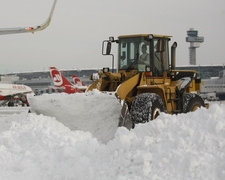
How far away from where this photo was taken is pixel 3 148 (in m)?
7.74

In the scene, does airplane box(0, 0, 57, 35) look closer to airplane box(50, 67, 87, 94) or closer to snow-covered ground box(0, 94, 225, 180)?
snow-covered ground box(0, 94, 225, 180)

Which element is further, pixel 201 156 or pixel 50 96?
pixel 50 96

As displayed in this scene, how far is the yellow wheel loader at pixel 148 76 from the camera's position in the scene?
36.9ft

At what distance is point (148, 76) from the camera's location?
1162 centimetres

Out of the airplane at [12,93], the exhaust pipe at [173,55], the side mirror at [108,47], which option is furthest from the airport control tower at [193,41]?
the side mirror at [108,47]

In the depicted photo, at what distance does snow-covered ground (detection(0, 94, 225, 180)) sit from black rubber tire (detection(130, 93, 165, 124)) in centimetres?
160

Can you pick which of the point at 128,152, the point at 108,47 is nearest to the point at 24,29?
the point at 108,47

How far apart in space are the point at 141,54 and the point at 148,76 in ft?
2.27

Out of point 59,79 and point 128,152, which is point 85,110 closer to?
point 128,152

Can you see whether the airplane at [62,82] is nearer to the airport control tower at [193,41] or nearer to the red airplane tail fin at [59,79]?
the red airplane tail fin at [59,79]

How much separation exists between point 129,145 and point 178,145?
75 centimetres

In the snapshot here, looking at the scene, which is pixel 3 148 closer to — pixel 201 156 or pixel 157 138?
pixel 157 138

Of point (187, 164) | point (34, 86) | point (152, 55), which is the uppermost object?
point (152, 55)

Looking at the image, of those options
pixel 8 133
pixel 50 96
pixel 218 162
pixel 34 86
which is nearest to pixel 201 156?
pixel 218 162
